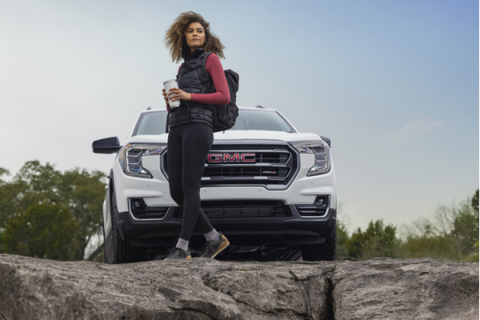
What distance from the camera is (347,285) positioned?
4.10 m

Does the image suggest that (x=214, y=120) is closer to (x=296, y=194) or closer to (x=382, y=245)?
(x=296, y=194)

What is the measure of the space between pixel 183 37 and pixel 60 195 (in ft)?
150

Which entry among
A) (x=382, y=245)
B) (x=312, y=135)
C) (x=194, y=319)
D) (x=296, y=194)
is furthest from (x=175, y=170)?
(x=382, y=245)

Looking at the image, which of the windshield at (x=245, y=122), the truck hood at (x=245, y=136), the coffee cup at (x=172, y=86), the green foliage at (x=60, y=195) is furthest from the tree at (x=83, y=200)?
the coffee cup at (x=172, y=86)

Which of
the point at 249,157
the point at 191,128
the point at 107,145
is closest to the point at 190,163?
the point at 191,128

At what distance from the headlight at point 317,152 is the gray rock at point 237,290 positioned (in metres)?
1.65

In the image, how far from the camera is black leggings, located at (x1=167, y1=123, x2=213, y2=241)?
5.18m

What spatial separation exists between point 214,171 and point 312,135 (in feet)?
3.71

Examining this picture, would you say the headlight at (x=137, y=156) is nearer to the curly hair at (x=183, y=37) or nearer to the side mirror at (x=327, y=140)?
the curly hair at (x=183, y=37)

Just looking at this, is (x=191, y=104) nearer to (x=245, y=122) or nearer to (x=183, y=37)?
(x=183, y=37)

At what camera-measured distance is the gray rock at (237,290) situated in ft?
10.1

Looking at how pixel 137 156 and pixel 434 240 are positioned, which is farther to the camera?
pixel 434 240

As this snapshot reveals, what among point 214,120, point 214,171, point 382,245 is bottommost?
point 382,245

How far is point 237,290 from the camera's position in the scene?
12.4ft
